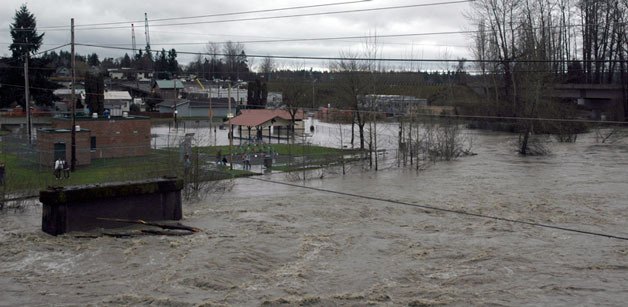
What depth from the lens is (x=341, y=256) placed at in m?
19.8

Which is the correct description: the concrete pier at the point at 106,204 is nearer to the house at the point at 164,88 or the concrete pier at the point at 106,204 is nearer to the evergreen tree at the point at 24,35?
the evergreen tree at the point at 24,35

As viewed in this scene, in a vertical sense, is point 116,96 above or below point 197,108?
above

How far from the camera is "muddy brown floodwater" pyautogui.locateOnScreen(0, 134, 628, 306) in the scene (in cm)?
1599

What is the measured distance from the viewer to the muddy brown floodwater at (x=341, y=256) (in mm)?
15992

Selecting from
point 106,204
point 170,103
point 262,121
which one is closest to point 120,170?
point 106,204

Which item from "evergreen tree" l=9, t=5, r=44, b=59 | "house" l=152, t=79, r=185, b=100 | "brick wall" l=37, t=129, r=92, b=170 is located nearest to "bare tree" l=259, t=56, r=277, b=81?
"house" l=152, t=79, r=185, b=100

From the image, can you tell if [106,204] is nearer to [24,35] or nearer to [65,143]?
[65,143]

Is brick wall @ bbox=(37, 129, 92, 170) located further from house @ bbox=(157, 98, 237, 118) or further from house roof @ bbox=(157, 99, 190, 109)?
house roof @ bbox=(157, 99, 190, 109)

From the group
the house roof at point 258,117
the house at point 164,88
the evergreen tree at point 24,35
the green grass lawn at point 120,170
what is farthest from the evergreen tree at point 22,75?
the house at point 164,88

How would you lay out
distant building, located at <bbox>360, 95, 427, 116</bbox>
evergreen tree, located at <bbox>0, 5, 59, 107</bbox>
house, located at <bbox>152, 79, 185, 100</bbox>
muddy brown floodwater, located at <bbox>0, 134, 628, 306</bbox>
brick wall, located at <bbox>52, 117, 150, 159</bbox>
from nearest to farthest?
muddy brown floodwater, located at <bbox>0, 134, 628, 306</bbox> → brick wall, located at <bbox>52, 117, 150, 159</bbox> → distant building, located at <bbox>360, 95, 427, 116</bbox> → evergreen tree, located at <bbox>0, 5, 59, 107</bbox> → house, located at <bbox>152, 79, 185, 100</bbox>

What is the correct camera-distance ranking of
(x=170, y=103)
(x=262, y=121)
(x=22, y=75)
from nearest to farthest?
(x=262, y=121)
(x=22, y=75)
(x=170, y=103)

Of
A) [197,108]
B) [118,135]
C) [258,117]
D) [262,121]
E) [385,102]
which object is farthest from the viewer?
[197,108]

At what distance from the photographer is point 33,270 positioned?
18.2 metres

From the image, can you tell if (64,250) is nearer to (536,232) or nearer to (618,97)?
(536,232)
